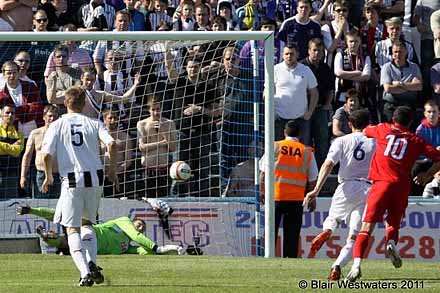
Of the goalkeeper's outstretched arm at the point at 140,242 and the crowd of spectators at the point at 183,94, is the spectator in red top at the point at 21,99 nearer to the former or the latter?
the crowd of spectators at the point at 183,94

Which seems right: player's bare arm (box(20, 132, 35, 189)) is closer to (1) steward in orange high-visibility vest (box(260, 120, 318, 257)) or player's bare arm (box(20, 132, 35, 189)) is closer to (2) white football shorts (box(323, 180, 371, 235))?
(1) steward in orange high-visibility vest (box(260, 120, 318, 257))

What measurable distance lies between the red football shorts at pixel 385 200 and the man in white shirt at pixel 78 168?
2909 millimetres

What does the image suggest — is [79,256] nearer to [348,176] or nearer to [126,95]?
[348,176]

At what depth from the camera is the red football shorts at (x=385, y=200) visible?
13.8 m

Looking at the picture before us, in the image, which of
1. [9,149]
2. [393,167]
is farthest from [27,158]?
[393,167]

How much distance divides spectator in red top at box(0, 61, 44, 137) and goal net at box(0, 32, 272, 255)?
0.01 m

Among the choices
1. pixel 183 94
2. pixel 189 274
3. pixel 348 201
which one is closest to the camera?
pixel 189 274

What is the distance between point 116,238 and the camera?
1811 centimetres

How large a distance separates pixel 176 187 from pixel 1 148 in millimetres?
2668

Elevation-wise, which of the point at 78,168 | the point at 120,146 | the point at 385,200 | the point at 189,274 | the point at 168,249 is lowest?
the point at 168,249

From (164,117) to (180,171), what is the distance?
3.15 feet

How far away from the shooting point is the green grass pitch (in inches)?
512

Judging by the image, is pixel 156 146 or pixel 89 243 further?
pixel 156 146

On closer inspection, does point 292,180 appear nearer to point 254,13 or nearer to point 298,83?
point 298,83
